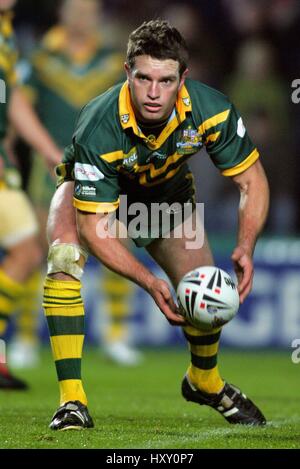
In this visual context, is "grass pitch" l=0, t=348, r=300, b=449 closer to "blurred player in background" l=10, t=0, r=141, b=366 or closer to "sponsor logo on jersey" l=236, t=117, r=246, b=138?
"blurred player in background" l=10, t=0, r=141, b=366

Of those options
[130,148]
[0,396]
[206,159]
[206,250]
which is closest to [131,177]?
[130,148]

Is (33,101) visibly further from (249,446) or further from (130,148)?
(249,446)

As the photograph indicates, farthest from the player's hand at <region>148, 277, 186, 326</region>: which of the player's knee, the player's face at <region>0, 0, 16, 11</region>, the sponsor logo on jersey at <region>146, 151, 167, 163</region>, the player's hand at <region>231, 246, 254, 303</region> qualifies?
the player's face at <region>0, 0, 16, 11</region>

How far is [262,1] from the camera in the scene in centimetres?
1248

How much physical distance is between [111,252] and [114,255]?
21 millimetres

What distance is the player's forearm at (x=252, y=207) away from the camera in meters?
5.52

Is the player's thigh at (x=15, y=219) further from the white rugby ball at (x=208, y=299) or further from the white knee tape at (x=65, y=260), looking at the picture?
the white rugby ball at (x=208, y=299)

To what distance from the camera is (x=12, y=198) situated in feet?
26.2

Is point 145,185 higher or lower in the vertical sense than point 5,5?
lower

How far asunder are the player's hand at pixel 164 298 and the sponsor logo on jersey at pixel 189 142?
0.76m

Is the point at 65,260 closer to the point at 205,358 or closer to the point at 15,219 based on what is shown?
the point at 205,358

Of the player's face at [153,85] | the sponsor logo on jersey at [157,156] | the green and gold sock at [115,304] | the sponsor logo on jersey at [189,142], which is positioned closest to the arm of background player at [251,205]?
the sponsor logo on jersey at [189,142]

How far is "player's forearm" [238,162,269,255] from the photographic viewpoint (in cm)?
552

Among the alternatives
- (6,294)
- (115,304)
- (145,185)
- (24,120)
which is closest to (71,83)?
(115,304)
